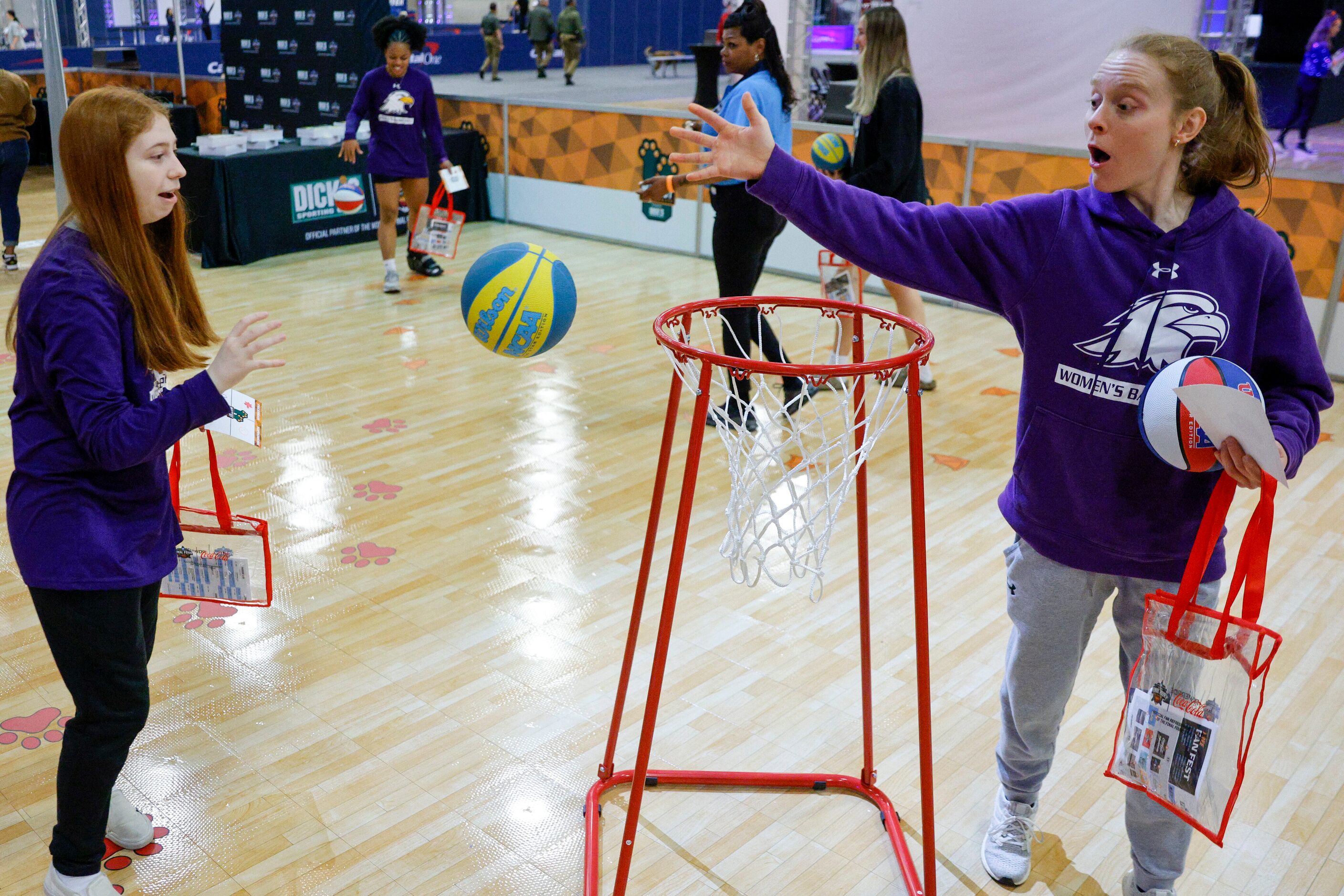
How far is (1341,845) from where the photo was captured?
2.59 metres

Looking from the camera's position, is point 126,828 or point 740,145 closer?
point 740,145

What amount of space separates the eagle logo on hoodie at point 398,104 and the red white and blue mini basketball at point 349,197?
1769 mm

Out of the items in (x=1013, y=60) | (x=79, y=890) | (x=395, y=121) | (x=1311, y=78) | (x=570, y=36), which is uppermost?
(x=570, y=36)

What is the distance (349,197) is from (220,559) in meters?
6.54

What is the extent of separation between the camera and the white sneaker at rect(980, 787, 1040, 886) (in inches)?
97.2

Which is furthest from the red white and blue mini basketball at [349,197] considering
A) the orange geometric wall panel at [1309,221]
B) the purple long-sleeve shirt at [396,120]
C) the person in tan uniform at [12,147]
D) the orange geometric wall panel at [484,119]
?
the orange geometric wall panel at [1309,221]

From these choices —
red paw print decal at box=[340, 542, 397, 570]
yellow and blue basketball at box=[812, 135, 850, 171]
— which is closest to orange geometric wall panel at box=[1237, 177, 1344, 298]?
yellow and blue basketball at box=[812, 135, 850, 171]

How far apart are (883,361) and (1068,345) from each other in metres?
0.39

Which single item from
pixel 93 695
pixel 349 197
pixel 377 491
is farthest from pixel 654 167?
pixel 93 695

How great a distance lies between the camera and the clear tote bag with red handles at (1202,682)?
6.33 ft

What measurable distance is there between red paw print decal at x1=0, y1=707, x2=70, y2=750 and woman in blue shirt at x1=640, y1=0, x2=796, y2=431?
2.46m

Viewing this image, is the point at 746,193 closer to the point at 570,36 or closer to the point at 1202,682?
the point at 1202,682

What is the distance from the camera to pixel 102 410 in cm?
187

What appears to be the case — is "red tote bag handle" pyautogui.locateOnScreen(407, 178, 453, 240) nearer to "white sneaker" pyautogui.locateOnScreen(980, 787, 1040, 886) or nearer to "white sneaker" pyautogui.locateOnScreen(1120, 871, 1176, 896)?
"white sneaker" pyautogui.locateOnScreen(980, 787, 1040, 886)
